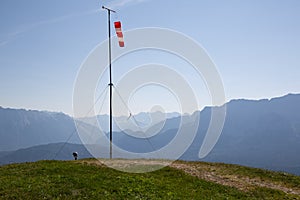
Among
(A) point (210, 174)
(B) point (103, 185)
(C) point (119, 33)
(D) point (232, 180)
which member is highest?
(C) point (119, 33)

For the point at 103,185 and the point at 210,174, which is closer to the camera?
the point at 103,185

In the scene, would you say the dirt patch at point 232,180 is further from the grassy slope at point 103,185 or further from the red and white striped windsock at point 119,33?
the red and white striped windsock at point 119,33

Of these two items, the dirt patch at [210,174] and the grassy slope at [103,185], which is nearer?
the grassy slope at [103,185]

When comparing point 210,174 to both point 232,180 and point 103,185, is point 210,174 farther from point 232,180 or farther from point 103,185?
point 103,185

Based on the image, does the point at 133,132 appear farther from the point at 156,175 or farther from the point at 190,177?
the point at 190,177

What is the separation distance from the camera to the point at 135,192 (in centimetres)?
2322

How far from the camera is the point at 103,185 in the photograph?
23859mm

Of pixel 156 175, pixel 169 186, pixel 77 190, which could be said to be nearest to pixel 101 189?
pixel 77 190

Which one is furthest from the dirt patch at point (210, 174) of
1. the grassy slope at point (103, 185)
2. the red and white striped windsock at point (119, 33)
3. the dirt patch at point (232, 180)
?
the red and white striped windsock at point (119, 33)

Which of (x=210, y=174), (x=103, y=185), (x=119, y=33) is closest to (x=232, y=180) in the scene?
(x=210, y=174)

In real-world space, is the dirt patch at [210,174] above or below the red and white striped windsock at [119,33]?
below

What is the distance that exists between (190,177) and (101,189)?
10.2 metres

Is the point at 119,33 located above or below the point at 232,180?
above

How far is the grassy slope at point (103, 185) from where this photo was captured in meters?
21.9
